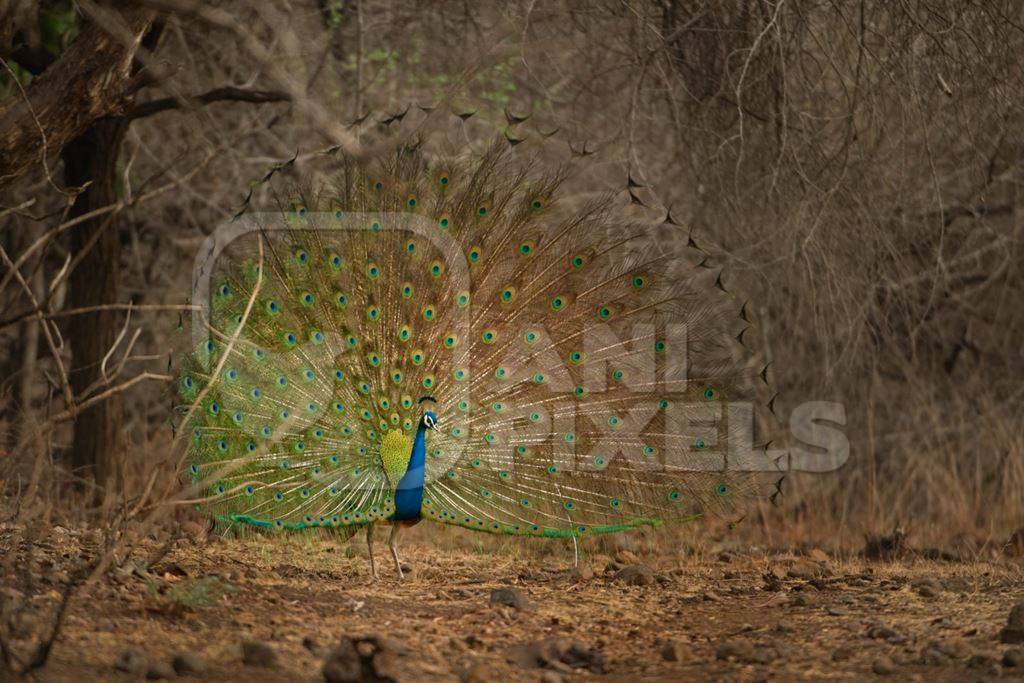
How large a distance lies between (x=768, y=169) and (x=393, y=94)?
338 centimetres

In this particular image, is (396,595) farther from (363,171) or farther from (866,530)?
(866,530)

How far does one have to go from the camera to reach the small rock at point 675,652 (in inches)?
167

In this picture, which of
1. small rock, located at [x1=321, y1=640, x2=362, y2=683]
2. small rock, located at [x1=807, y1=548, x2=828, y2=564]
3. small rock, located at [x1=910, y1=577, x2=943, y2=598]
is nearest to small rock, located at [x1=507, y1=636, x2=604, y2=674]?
small rock, located at [x1=321, y1=640, x2=362, y2=683]

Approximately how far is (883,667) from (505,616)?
1569 millimetres

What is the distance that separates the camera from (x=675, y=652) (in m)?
4.23

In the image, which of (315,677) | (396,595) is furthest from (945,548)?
(315,677)

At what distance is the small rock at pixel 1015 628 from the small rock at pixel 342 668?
2268mm

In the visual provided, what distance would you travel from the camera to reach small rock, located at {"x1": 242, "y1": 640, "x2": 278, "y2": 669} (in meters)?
3.72

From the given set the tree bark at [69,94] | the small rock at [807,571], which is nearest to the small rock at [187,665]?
the tree bark at [69,94]

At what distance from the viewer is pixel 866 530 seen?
7.29 metres

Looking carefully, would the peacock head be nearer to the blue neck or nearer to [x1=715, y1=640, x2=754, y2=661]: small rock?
the blue neck

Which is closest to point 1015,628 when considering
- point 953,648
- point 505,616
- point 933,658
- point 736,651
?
point 953,648

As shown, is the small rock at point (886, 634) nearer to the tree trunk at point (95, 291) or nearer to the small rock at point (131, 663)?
the small rock at point (131, 663)

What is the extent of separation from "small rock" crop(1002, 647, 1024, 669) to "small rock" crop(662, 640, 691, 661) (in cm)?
105
